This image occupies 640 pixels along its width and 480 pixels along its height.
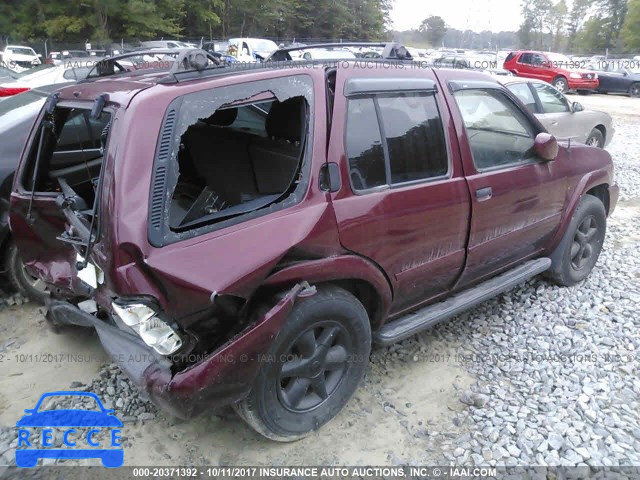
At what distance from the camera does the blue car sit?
2549 millimetres

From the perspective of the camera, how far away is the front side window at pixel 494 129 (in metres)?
3.29

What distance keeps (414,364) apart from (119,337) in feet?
6.06

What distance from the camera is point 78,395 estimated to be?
2.95 meters

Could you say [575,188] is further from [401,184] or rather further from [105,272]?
[105,272]

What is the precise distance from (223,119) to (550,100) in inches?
251

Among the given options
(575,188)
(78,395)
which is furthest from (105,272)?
(575,188)

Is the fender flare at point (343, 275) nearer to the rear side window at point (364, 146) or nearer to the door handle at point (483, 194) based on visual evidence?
the rear side window at point (364, 146)

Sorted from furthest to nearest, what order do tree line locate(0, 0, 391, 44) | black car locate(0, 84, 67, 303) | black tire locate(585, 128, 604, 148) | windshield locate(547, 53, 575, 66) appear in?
1. tree line locate(0, 0, 391, 44)
2. windshield locate(547, 53, 575, 66)
3. black tire locate(585, 128, 604, 148)
4. black car locate(0, 84, 67, 303)

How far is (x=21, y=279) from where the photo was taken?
3.97 metres

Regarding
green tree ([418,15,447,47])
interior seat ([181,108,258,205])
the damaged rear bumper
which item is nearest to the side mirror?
interior seat ([181,108,258,205])

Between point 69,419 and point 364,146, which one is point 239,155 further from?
point 69,419

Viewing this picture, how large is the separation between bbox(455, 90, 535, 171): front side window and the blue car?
264 centimetres

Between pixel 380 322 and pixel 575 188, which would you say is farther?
pixel 575 188

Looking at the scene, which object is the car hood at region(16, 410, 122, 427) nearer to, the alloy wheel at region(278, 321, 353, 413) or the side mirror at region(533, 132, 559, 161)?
the alloy wheel at region(278, 321, 353, 413)
